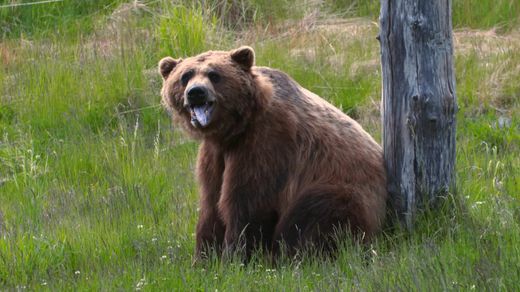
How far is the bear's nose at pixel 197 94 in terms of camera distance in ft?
20.7

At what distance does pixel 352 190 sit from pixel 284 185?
43cm

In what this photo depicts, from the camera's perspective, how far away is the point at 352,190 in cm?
635

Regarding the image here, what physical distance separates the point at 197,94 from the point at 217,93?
159 millimetres

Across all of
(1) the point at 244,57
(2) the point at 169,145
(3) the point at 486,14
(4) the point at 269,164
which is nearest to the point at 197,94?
(1) the point at 244,57

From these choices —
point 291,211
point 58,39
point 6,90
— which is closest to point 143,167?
point 291,211

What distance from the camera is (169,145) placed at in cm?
927

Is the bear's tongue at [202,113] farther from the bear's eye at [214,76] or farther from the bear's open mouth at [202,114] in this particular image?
the bear's eye at [214,76]

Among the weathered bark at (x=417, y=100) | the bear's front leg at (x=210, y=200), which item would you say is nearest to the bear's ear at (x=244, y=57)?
the bear's front leg at (x=210, y=200)

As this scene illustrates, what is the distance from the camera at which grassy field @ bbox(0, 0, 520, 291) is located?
5629 millimetres

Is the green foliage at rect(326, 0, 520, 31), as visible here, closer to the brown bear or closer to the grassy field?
the grassy field

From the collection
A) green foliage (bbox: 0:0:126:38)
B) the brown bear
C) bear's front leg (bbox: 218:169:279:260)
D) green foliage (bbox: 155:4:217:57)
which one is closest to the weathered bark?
the brown bear

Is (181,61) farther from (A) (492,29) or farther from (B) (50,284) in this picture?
(A) (492,29)

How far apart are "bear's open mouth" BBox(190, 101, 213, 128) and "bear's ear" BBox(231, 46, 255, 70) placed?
1.23ft

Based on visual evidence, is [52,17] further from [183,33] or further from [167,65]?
[167,65]
